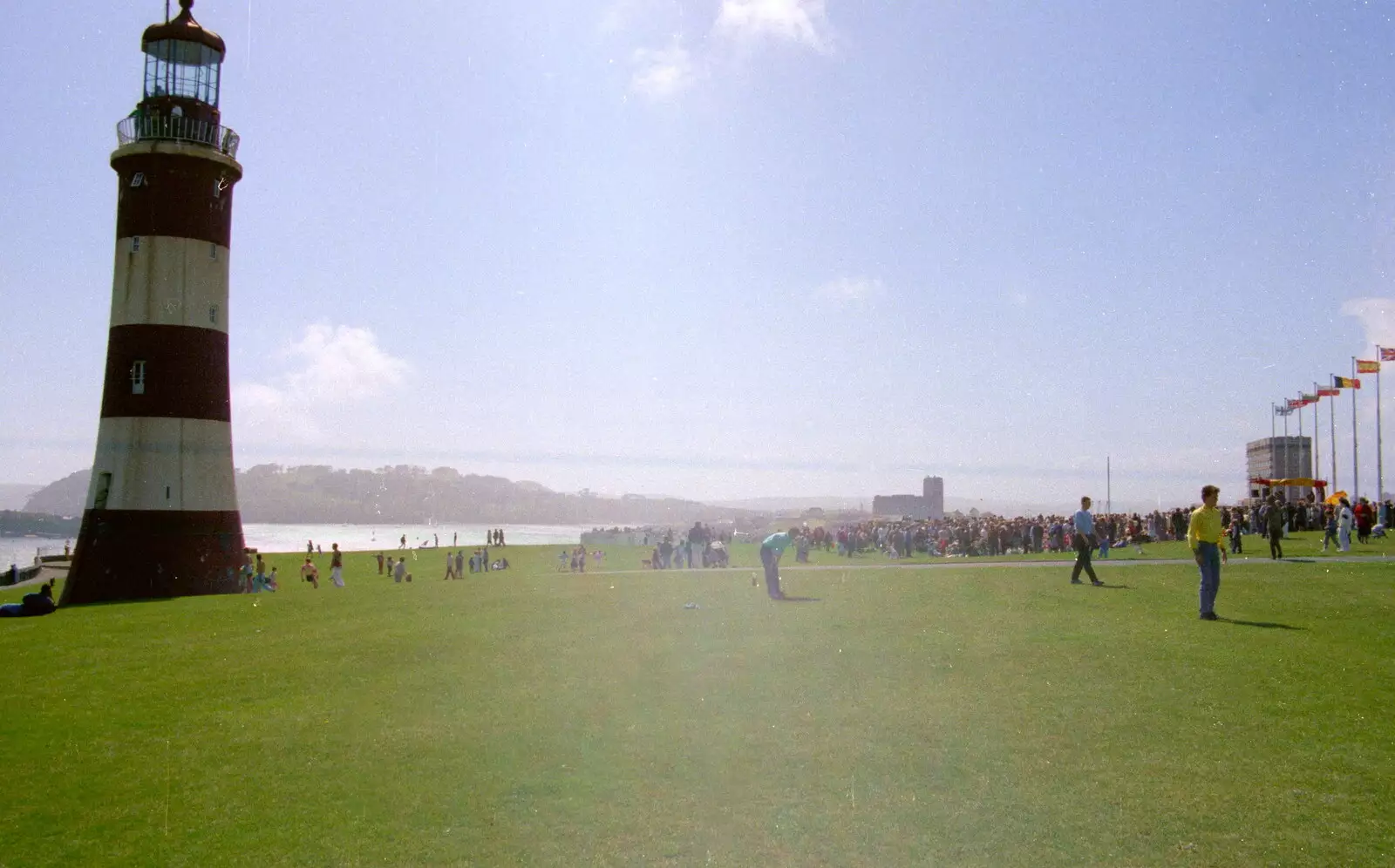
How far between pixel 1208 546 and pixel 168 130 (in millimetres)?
32346

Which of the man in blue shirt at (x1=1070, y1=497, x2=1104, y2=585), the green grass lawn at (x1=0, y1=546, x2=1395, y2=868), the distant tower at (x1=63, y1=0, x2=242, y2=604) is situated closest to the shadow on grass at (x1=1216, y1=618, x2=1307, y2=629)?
the green grass lawn at (x1=0, y1=546, x2=1395, y2=868)

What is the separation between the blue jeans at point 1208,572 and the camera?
14.2 m

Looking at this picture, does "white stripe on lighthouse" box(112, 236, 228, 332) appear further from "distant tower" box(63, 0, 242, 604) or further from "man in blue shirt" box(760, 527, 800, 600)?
"man in blue shirt" box(760, 527, 800, 600)

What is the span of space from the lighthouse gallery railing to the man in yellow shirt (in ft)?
102

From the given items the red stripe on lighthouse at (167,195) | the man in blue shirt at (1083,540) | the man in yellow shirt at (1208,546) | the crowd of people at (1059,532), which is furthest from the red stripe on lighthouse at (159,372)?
the man in yellow shirt at (1208,546)

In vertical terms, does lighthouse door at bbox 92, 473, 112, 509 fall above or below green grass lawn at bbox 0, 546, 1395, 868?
above

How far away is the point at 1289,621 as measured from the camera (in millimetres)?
14094

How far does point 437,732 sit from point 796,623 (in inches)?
288

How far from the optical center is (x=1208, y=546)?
14375 millimetres

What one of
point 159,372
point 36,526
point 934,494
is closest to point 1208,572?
point 159,372

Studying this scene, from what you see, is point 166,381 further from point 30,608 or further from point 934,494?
point 934,494

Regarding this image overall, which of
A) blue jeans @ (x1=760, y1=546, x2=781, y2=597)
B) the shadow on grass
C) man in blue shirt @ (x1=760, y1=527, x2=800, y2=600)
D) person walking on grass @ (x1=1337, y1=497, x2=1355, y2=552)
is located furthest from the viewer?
person walking on grass @ (x1=1337, y1=497, x2=1355, y2=552)

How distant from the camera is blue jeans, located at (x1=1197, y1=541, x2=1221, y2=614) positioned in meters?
14.2

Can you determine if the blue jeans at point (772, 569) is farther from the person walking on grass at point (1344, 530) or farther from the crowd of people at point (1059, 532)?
the person walking on grass at point (1344, 530)
